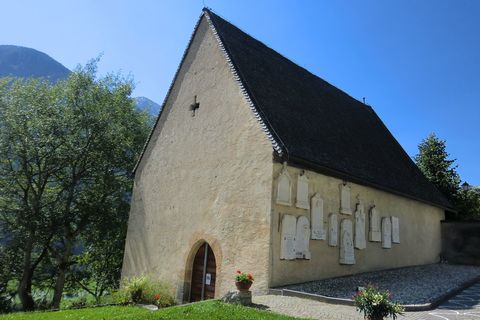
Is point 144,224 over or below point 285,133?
below

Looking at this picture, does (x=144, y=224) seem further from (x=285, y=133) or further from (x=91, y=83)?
(x=91, y=83)

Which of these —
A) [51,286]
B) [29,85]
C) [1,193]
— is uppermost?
[29,85]

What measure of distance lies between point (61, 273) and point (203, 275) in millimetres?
9187

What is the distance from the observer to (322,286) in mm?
11805

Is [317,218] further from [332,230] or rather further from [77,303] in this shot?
[77,303]

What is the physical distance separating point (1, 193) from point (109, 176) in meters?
4.80

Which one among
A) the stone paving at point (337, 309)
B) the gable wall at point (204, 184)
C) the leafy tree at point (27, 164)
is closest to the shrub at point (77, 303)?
the leafy tree at point (27, 164)

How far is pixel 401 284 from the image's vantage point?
12969 mm

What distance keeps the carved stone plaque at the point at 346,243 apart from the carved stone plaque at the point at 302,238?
1997 mm

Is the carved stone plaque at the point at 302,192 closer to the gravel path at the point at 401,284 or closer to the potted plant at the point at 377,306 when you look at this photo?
the gravel path at the point at 401,284

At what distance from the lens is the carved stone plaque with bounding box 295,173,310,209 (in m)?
12.3

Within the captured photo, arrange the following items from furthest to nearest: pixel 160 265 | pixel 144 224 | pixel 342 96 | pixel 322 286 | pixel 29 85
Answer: pixel 342 96 < pixel 29 85 < pixel 144 224 < pixel 160 265 < pixel 322 286

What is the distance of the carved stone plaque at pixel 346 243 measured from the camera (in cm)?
1367

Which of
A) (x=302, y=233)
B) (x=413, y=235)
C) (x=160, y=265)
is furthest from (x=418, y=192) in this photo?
(x=160, y=265)
